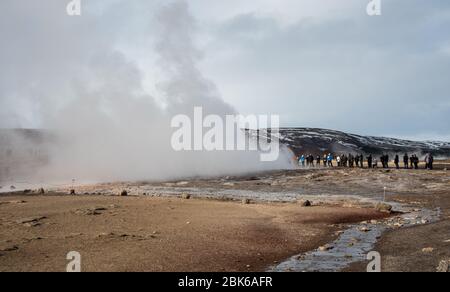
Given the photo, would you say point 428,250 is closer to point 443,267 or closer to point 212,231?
point 443,267

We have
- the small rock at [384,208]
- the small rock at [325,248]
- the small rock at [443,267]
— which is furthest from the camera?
the small rock at [384,208]

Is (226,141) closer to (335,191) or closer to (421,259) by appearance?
(335,191)

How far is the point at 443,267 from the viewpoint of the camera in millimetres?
9148

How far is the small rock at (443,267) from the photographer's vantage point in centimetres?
901

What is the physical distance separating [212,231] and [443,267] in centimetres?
657

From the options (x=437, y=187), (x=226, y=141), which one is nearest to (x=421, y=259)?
(x=437, y=187)

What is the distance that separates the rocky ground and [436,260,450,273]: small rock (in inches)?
0.8

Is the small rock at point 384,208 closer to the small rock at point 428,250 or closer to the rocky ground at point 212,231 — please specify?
the rocky ground at point 212,231

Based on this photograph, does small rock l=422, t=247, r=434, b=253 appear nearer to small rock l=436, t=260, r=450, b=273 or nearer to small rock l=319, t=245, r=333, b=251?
small rock l=436, t=260, r=450, b=273

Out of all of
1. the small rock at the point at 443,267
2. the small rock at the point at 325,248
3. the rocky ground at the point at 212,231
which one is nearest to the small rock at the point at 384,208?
the rocky ground at the point at 212,231

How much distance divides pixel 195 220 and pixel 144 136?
29.8m

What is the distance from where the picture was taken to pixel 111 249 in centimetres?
1109

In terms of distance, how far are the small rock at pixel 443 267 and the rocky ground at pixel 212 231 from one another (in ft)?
0.07

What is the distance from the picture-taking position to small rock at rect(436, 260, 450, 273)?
29.6 ft
